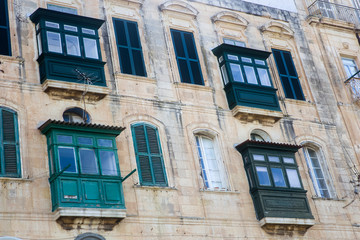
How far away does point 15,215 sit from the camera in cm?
1739

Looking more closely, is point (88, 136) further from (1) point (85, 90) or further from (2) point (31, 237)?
(2) point (31, 237)

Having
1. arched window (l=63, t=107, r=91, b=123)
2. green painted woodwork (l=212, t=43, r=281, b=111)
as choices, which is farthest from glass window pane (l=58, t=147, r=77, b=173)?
green painted woodwork (l=212, t=43, r=281, b=111)

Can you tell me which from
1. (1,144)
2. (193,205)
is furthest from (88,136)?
(193,205)

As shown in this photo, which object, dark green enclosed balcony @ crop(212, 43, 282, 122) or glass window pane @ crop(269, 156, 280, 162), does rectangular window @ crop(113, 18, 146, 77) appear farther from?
glass window pane @ crop(269, 156, 280, 162)

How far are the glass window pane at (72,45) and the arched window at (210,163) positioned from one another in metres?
4.96

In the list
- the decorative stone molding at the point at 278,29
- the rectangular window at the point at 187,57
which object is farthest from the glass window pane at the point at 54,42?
the decorative stone molding at the point at 278,29

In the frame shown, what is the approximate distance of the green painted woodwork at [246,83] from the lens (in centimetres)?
2331

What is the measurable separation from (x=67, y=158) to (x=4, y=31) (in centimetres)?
490

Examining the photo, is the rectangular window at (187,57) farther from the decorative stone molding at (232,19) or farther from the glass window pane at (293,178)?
the glass window pane at (293,178)

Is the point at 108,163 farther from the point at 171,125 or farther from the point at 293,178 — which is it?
the point at 293,178

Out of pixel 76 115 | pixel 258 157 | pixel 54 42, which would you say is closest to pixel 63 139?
pixel 76 115

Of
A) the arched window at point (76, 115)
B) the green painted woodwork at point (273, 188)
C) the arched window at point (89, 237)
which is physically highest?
the arched window at point (76, 115)

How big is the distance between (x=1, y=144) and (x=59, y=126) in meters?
1.68

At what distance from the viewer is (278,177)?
870 inches
